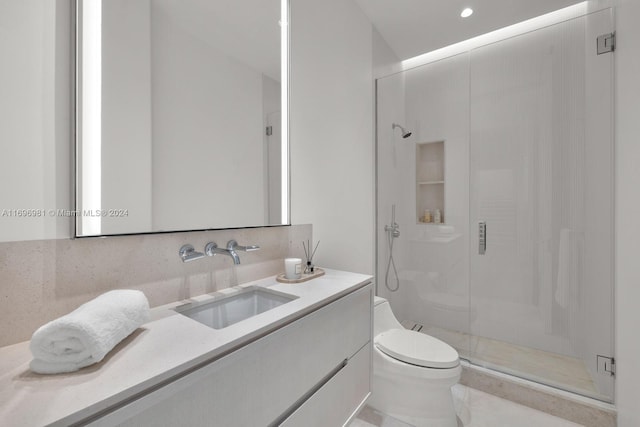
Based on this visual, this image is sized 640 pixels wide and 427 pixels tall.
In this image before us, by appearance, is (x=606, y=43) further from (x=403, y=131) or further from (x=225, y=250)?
(x=225, y=250)

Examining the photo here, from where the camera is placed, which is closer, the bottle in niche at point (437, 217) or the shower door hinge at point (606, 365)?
the shower door hinge at point (606, 365)

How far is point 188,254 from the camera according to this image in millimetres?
1011

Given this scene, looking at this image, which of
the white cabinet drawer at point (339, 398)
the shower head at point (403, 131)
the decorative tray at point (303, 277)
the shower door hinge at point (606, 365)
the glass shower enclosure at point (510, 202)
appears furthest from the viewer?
the shower head at point (403, 131)

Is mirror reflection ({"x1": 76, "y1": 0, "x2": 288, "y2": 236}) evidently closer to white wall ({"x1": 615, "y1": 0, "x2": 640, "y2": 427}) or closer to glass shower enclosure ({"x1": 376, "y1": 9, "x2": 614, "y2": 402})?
glass shower enclosure ({"x1": 376, "y1": 9, "x2": 614, "y2": 402})

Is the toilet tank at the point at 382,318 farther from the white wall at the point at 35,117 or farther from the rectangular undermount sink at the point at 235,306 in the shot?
the white wall at the point at 35,117

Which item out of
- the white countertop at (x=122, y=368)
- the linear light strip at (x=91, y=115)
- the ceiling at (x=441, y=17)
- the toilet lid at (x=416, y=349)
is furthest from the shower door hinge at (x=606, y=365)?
the linear light strip at (x=91, y=115)

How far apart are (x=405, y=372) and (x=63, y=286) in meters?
1.51

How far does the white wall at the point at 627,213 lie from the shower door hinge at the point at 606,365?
0.04 meters

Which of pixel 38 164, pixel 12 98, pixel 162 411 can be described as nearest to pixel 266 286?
pixel 162 411

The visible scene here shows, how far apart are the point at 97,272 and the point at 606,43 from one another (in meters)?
2.76

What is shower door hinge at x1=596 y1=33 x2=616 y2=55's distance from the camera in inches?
61.7

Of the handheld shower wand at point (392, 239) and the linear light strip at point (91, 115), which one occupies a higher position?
the linear light strip at point (91, 115)

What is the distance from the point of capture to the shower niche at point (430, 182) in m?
2.21

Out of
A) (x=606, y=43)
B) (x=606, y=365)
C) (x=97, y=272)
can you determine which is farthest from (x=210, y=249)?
(x=606, y=43)
